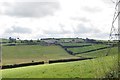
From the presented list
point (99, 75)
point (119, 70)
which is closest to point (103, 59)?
point (99, 75)

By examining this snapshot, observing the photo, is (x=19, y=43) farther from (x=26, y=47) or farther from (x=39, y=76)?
(x=39, y=76)

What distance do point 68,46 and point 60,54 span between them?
2170 cm

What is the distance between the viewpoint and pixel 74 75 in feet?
55.6

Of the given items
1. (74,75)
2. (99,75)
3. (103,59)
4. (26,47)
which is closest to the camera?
(99,75)

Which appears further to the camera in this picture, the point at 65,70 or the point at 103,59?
the point at 65,70

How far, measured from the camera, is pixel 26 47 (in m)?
147

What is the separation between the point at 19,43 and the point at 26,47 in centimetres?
1129

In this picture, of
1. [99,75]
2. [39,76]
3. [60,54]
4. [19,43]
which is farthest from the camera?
[19,43]

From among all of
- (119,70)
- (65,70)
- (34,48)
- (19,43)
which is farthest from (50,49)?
(119,70)

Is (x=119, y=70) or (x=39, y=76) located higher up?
(x=119, y=70)

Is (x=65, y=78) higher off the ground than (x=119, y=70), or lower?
lower

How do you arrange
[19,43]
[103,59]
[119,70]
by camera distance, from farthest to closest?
[19,43] < [103,59] < [119,70]

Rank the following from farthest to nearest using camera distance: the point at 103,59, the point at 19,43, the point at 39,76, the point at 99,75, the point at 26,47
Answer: the point at 19,43
the point at 26,47
the point at 39,76
the point at 103,59
the point at 99,75

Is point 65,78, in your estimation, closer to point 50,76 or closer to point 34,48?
point 50,76
